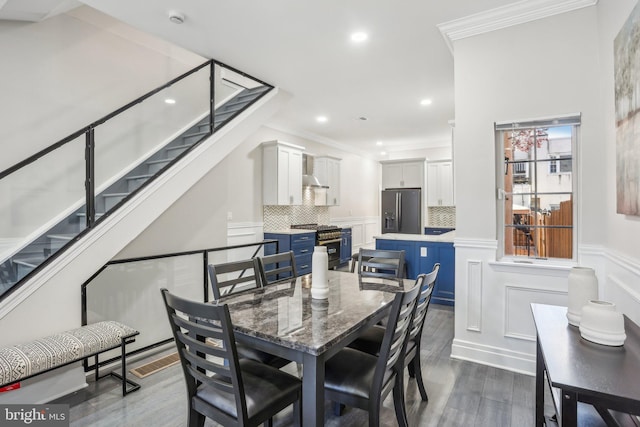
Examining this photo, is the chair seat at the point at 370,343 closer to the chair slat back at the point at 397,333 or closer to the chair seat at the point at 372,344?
the chair seat at the point at 372,344

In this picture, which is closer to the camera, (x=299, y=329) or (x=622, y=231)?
(x=299, y=329)

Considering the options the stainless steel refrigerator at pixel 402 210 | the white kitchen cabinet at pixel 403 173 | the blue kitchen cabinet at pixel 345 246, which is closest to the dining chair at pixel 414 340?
the blue kitchen cabinet at pixel 345 246

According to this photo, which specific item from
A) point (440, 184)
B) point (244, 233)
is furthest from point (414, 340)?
point (440, 184)

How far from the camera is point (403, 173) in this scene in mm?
8117

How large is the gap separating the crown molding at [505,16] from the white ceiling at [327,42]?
7 cm

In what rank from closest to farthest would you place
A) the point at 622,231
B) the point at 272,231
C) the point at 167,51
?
the point at 622,231 → the point at 167,51 → the point at 272,231

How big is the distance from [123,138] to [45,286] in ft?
5.75

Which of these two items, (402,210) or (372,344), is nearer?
(372,344)

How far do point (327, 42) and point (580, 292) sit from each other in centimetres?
288

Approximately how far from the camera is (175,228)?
11.5 feet

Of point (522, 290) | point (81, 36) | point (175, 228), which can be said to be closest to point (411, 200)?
point (522, 290)

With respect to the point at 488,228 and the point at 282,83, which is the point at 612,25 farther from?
the point at 282,83

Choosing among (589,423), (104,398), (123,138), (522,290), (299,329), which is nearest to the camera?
(589,423)

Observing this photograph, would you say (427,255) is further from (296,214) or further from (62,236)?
(62,236)
